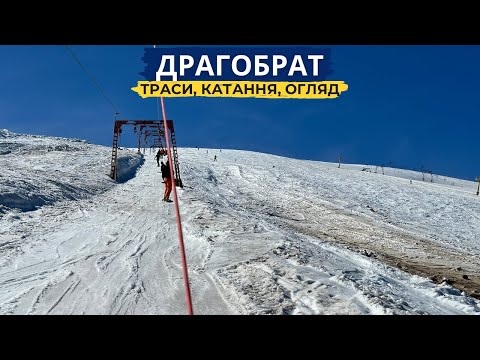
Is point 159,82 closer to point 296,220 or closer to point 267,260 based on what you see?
point 267,260

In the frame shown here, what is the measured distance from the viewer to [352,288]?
467 cm

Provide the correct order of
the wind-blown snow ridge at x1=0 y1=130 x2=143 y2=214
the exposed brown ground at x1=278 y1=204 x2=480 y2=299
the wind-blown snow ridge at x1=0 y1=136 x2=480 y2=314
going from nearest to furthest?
the wind-blown snow ridge at x1=0 y1=136 x2=480 y2=314, the exposed brown ground at x1=278 y1=204 x2=480 y2=299, the wind-blown snow ridge at x1=0 y1=130 x2=143 y2=214

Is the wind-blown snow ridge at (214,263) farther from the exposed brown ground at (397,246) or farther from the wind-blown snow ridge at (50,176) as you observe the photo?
the wind-blown snow ridge at (50,176)

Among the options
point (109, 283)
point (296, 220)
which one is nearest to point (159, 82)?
point (109, 283)

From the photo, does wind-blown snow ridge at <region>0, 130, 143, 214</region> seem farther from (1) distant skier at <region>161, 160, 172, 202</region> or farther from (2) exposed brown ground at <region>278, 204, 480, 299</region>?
(2) exposed brown ground at <region>278, 204, 480, 299</region>

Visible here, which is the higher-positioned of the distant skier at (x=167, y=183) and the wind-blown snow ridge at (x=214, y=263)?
the distant skier at (x=167, y=183)

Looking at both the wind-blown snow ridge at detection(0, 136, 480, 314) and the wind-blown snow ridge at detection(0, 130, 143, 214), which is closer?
the wind-blown snow ridge at detection(0, 136, 480, 314)

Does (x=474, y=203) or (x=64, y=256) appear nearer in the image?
(x=64, y=256)

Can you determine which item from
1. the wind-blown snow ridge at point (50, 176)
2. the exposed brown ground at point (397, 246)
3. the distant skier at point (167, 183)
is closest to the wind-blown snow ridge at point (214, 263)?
the exposed brown ground at point (397, 246)

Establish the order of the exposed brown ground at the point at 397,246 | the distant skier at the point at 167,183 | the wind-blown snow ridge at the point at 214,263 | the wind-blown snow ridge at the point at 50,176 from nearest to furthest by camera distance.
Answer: the wind-blown snow ridge at the point at 214,263, the exposed brown ground at the point at 397,246, the wind-blown snow ridge at the point at 50,176, the distant skier at the point at 167,183

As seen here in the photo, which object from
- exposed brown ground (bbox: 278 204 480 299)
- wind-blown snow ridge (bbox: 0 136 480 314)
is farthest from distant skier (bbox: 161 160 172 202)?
exposed brown ground (bbox: 278 204 480 299)

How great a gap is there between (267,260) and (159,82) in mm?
3171

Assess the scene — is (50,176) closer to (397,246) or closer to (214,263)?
(214,263)

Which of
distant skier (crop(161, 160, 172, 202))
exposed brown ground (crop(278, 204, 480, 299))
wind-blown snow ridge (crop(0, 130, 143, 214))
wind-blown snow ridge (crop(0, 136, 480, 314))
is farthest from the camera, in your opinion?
distant skier (crop(161, 160, 172, 202))
